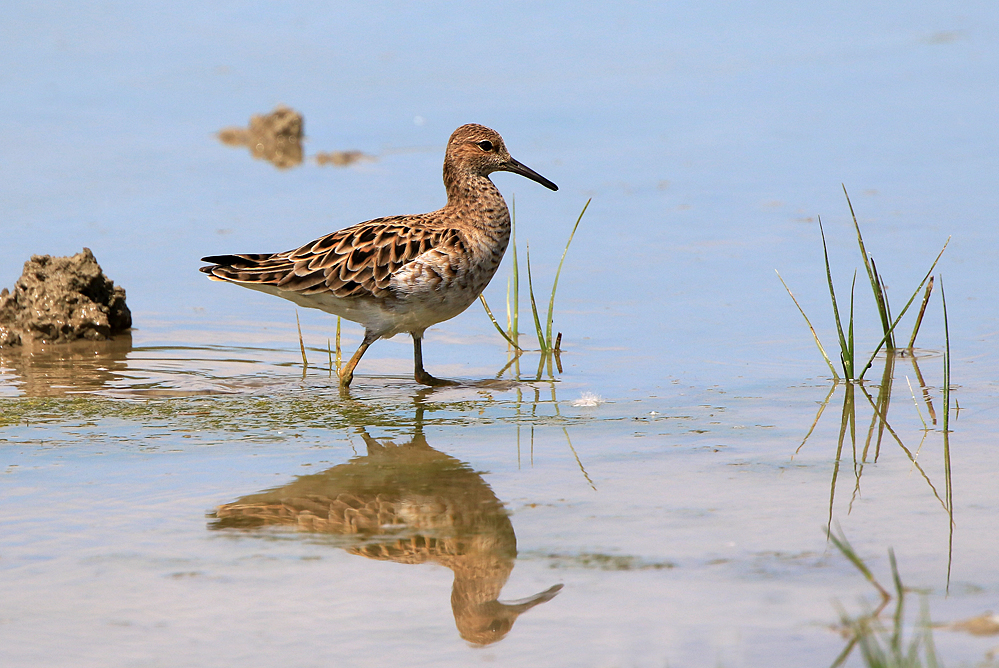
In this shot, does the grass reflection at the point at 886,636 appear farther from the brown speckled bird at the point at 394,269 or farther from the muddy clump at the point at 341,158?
the muddy clump at the point at 341,158

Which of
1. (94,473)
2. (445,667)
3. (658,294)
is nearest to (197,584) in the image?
(445,667)

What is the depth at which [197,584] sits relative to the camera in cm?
462

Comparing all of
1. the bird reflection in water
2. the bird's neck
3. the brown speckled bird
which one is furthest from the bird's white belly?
the bird reflection in water

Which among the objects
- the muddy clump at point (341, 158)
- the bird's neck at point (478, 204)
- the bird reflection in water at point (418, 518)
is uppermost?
the muddy clump at point (341, 158)

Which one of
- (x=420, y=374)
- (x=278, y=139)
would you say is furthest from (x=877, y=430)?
(x=278, y=139)

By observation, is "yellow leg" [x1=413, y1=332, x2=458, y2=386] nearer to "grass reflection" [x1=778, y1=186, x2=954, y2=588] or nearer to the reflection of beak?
"grass reflection" [x1=778, y1=186, x2=954, y2=588]

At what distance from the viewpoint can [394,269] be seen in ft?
26.4

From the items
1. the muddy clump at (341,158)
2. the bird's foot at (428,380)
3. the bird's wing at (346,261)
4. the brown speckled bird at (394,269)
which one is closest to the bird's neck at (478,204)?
the brown speckled bird at (394,269)

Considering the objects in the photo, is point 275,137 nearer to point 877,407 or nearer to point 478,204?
point 478,204

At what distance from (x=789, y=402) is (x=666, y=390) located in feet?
2.59

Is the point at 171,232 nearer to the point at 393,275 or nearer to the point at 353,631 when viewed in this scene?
the point at 393,275

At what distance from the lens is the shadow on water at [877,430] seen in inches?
214

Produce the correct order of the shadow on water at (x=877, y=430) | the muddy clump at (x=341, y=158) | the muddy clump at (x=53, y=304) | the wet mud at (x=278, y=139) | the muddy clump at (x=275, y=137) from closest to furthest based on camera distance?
the shadow on water at (x=877, y=430)
the muddy clump at (x=53, y=304)
the muddy clump at (x=341, y=158)
the wet mud at (x=278, y=139)
the muddy clump at (x=275, y=137)

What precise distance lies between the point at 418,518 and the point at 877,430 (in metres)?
2.63
